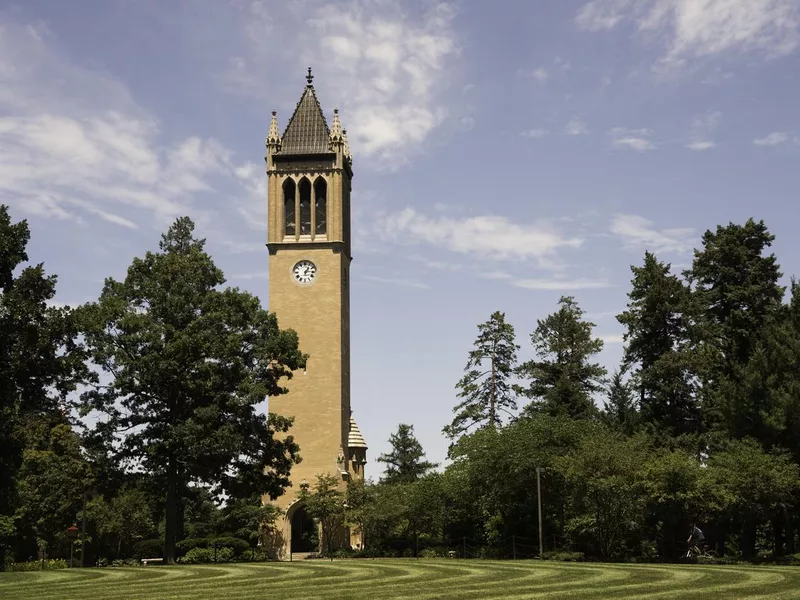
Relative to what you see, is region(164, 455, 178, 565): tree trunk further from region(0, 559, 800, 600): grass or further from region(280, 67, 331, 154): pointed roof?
region(280, 67, 331, 154): pointed roof

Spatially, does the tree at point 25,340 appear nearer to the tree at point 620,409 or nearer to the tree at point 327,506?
the tree at point 327,506

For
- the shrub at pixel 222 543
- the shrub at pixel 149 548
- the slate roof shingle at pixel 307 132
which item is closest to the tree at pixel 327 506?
the shrub at pixel 222 543

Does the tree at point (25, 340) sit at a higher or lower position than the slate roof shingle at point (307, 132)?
lower

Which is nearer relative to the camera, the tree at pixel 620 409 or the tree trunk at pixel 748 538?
the tree trunk at pixel 748 538

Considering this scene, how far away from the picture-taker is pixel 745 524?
44.6 m

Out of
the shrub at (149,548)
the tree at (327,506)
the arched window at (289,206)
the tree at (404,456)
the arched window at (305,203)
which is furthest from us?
the tree at (404,456)

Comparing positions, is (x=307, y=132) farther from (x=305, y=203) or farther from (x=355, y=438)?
(x=355, y=438)

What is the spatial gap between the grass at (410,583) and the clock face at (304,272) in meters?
31.9

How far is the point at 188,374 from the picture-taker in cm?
4328

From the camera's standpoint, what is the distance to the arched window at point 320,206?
65.2 m

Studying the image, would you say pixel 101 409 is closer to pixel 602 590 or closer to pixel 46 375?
pixel 46 375

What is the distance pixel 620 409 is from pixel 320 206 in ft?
76.8

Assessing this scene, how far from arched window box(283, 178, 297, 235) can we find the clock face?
2408 mm

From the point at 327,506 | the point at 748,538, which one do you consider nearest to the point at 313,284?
the point at 327,506
